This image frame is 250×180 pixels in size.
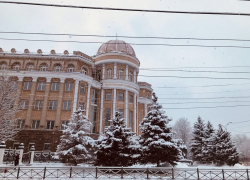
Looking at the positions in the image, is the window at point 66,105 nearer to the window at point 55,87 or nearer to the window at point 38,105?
the window at point 55,87

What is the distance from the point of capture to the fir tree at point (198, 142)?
32122mm

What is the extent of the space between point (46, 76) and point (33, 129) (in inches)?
323

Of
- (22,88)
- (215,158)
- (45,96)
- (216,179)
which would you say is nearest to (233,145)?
(215,158)

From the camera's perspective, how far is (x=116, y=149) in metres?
17.1

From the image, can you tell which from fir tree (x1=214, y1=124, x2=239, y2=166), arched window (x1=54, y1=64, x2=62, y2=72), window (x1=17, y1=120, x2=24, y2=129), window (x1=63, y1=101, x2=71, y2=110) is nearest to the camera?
fir tree (x1=214, y1=124, x2=239, y2=166)

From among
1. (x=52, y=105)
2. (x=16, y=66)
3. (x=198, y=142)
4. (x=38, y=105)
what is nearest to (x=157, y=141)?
(x=52, y=105)

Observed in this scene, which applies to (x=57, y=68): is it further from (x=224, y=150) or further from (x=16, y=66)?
(x=224, y=150)

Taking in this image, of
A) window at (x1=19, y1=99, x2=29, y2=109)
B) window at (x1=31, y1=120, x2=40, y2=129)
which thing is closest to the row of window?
window at (x1=19, y1=99, x2=29, y2=109)

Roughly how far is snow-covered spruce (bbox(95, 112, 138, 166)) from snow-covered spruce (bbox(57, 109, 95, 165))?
1.80 m

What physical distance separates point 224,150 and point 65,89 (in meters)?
25.4

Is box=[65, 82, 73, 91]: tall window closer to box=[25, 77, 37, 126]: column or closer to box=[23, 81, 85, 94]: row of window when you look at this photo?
box=[23, 81, 85, 94]: row of window

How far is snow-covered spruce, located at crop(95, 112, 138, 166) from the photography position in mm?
16828

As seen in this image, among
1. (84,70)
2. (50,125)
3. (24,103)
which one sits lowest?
(50,125)

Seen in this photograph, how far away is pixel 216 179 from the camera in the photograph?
43.4 feet
